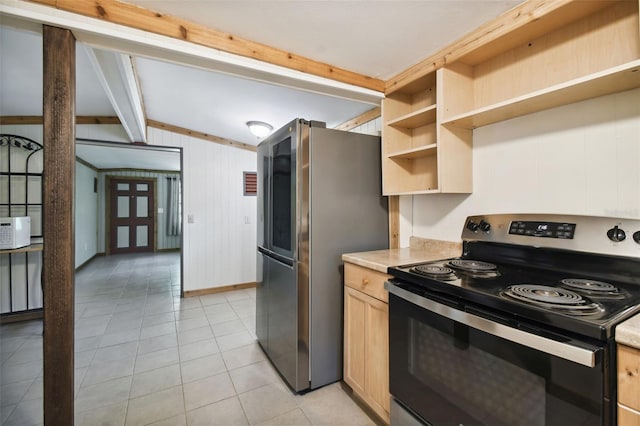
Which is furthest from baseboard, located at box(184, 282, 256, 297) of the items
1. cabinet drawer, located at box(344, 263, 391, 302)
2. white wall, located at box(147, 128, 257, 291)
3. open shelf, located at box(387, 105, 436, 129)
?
open shelf, located at box(387, 105, 436, 129)

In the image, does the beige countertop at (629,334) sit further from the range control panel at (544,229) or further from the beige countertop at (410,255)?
the beige countertop at (410,255)

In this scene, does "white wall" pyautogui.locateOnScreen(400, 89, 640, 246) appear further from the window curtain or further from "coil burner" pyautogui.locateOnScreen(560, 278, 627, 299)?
the window curtain

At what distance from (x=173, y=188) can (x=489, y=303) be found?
8.65 m

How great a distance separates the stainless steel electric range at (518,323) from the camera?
774mm

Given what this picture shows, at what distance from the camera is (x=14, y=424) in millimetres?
1641

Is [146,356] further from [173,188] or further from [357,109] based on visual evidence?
[173,188]

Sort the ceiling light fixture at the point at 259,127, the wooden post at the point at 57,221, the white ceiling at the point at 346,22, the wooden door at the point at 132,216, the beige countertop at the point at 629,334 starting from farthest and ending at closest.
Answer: the wooden door at the point at 132,216 → the ceiling light fixture at the point at 259,127 → the white ceiling at the point at 346,22 → the wooden post at the point at 57,221 → the beige countertop at the point at 629,334

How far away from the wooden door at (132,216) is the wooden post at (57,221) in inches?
288

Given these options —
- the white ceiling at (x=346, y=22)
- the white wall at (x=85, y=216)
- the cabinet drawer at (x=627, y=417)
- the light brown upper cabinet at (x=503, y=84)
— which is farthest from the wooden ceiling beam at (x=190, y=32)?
the white wall at (x=85, y=216)

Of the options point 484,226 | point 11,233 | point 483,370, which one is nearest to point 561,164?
point 484,226

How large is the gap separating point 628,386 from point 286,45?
2.01m

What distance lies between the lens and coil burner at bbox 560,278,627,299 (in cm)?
97

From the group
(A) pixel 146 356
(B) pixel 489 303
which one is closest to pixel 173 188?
(A) pixel 146 356

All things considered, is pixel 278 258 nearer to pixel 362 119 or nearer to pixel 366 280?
pixel 366 280
